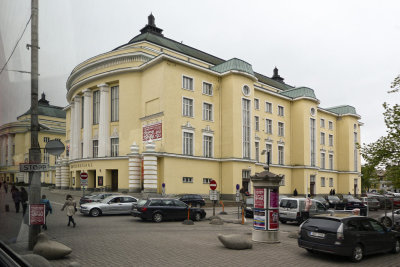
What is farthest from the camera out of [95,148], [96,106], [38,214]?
[96,106]

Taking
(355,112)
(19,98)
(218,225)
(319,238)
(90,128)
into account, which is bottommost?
(218,225)

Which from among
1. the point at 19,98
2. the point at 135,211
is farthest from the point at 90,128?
the point at 19,98

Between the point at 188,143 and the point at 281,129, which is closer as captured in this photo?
the point at 188,143

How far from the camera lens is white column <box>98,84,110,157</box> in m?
41.0

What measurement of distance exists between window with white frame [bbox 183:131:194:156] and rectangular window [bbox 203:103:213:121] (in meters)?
3.20

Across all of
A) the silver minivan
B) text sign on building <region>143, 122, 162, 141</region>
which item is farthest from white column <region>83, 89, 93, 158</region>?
the silver minivan

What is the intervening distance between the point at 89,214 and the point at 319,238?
15.7 metres

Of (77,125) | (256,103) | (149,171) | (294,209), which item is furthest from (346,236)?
(77,125)

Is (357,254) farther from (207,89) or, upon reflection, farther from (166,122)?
(207,89)

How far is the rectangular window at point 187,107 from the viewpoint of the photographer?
122 feet

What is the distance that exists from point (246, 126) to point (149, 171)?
13.8 m

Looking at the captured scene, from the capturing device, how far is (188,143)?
37.4 meters

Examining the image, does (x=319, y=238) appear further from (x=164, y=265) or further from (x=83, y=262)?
(x=83, y=262)

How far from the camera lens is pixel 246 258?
415 inches
